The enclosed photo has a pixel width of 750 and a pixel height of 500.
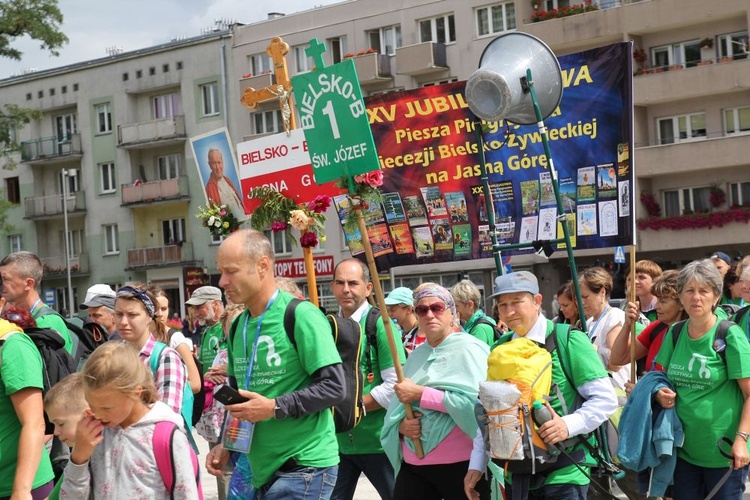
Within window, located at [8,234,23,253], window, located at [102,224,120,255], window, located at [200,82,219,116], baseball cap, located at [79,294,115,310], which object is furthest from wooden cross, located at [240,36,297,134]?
window, located at [8,234,23,253]

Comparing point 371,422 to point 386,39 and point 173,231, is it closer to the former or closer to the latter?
point 386,39

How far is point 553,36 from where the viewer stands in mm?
41938

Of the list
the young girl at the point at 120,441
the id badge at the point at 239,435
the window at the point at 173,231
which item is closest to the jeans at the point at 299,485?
the id badge at the point at 239,435

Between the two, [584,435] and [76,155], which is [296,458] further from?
[76,155]

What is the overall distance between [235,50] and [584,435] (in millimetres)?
47649

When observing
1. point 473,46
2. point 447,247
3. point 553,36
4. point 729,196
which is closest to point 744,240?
point 729,196

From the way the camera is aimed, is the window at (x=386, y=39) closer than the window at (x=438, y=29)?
No

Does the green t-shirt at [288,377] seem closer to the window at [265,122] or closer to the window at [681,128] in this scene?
the window at [681,128]

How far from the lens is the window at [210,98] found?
174 ft

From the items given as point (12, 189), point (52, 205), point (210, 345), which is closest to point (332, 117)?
point (210, 345)

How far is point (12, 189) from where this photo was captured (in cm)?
6222

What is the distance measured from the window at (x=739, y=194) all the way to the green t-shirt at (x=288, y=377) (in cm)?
3636

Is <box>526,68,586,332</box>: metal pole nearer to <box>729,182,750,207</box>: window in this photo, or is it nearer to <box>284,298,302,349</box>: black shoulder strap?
<box>284,298,302,349</box>: black shoulder strap

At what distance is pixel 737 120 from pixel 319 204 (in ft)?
116
